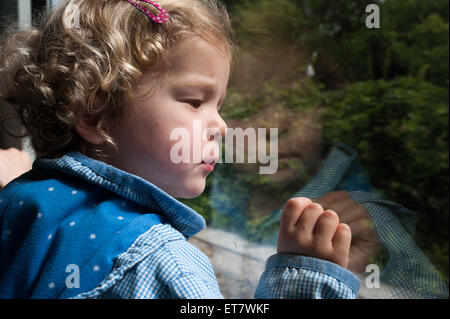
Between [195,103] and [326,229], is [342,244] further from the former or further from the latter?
[195,103]

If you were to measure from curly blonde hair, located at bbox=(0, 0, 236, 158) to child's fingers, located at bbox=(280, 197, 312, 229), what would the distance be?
34 cm

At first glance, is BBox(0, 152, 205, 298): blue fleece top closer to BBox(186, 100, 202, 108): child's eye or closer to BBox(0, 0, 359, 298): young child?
BBox(0, 0, 359, 298): young child

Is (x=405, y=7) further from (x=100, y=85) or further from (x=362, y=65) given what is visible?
(x=100, y=85)

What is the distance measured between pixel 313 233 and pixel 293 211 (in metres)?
0.05

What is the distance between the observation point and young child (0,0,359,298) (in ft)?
2.27

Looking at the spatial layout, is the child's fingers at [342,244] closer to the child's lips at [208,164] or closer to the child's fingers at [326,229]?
the child's fingers at [326,229]

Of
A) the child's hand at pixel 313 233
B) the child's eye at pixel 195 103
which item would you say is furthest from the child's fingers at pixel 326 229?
the child's eye at pixel 195 103

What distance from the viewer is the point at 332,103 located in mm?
881

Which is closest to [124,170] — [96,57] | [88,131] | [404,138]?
[88,131]

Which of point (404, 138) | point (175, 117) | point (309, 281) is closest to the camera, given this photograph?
point (309, 281)

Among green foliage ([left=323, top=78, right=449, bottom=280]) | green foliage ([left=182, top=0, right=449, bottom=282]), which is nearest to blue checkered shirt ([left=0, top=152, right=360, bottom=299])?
green foliage ([left=182, top=0, right=449, bottom=282])

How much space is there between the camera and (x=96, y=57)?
2.76ft

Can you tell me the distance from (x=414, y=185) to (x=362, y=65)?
31cm

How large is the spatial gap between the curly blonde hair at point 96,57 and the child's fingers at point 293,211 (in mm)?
342
